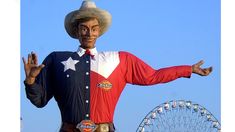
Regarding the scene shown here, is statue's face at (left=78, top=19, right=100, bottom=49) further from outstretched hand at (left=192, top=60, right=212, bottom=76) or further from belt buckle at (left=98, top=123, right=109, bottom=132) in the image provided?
outstretched hand at (left=192, top=60, right=212, bottom=76)

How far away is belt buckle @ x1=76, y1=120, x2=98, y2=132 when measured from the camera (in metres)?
5.68

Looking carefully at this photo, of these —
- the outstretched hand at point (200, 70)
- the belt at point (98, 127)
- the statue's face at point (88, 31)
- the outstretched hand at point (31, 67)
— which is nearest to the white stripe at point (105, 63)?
the statue's face at point (88, 31)

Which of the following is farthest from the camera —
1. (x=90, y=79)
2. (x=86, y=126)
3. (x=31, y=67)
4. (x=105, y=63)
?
(x=105, y=63)

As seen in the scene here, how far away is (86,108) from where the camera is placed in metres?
5.77

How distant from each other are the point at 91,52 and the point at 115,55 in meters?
0.28

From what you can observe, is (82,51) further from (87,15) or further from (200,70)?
(200,70)

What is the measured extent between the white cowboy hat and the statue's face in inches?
3.0

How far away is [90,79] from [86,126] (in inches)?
21.1

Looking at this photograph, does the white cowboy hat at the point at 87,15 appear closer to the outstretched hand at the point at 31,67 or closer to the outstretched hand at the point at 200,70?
the outstretched hand at the point at 31,67

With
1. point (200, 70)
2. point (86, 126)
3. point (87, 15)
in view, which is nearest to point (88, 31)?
point (87, 15)

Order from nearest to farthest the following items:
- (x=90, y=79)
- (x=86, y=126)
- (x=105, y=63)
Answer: (x=86, y=126) → (x=90, y=79) → (x=105, y=63)

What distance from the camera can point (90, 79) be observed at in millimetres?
5867
